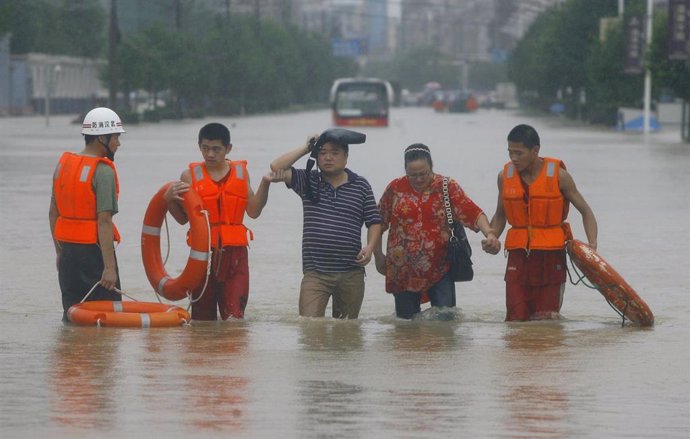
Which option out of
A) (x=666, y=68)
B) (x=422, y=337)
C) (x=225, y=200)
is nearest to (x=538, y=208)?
(x=422, y=337)

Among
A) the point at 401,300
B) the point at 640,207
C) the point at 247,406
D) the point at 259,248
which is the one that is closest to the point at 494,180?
the point at 640,207

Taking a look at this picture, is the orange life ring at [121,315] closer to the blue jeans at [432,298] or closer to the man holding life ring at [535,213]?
the blue jeans at [432,298]

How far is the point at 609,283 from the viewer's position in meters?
11.4

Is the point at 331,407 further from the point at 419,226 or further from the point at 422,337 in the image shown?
the point at 419,226

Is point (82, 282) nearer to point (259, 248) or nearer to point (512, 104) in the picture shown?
point (259, 248)

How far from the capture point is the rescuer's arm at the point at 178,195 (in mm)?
10797

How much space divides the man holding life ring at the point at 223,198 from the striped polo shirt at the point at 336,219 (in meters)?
0.32

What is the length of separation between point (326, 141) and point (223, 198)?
0.75 m

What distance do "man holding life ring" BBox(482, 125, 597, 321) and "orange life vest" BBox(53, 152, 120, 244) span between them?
2387 millimetres

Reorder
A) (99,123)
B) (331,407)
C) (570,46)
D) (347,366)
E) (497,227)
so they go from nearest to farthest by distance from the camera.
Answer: (331,407) → (347,366) → (99,123) → (497,227) → (570,46)

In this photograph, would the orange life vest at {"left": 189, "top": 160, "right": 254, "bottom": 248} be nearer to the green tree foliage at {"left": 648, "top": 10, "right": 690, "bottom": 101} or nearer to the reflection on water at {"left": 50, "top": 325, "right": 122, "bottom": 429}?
the reflection on water at {"left": 50, "top": 325, "right": 122, "bottom": 429}

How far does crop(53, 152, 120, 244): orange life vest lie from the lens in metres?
10.7

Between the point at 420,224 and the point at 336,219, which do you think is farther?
the point at 420,224

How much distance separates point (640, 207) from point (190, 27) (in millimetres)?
99584
